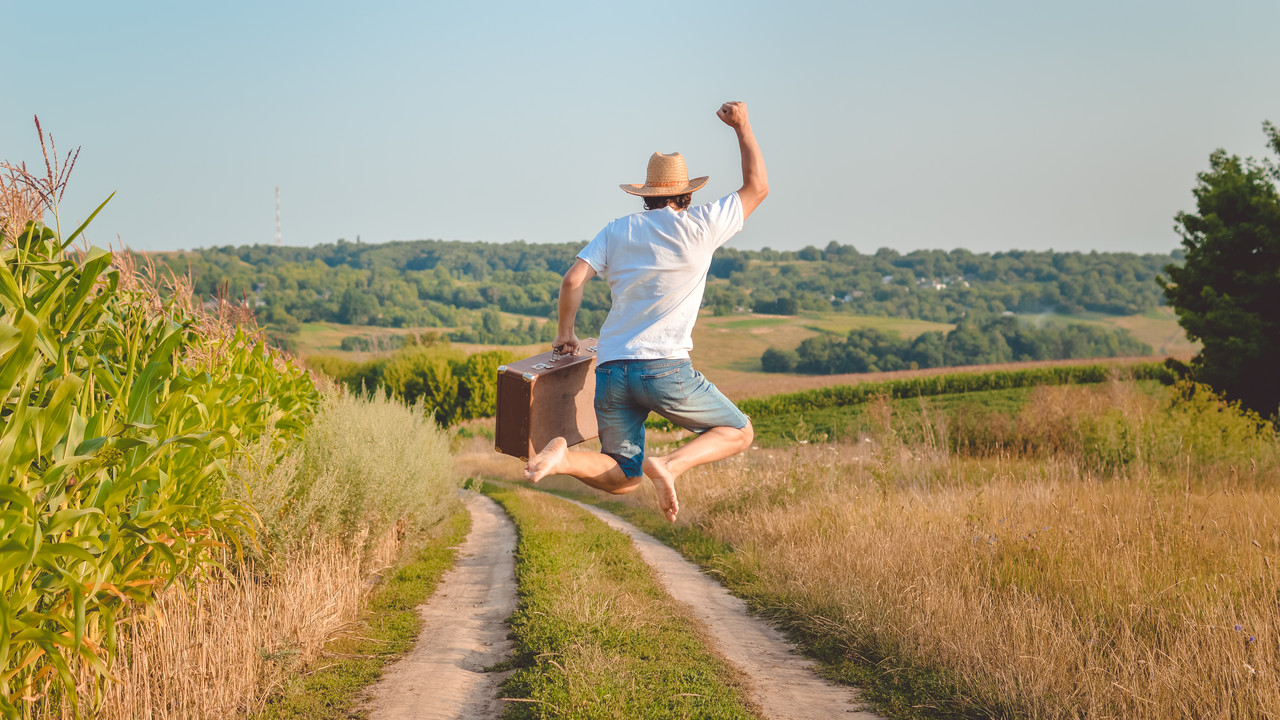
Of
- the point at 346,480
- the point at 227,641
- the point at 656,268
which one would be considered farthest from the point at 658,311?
the point at 346,480

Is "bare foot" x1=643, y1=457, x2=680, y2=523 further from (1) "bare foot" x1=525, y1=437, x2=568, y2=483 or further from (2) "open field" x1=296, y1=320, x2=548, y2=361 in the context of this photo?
(2) "open field" x1=296, y1=320, x2=548, y2=361

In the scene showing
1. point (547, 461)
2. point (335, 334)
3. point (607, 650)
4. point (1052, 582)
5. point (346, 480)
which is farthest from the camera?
point (335, 334)

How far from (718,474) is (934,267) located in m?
133

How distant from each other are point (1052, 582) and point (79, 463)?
240 inches

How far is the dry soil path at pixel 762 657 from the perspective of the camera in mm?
5074

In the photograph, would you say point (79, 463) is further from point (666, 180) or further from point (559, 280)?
point (559, 280)

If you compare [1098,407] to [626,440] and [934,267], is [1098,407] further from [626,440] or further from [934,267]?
[934,267]

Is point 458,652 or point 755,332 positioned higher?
point 755,332

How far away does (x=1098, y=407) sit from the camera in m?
17.7

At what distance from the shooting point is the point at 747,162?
→ 4.31 metres

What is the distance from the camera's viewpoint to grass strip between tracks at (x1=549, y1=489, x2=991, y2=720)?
16.2 ft

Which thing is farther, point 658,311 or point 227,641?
point 227,641

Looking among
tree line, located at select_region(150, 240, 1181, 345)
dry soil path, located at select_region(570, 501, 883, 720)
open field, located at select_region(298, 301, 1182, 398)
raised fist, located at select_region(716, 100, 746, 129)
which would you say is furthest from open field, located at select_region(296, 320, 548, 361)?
raised fist, located at select_region(716, 100, 746, 129)

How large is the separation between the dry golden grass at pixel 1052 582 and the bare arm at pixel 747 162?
3.11 meters
